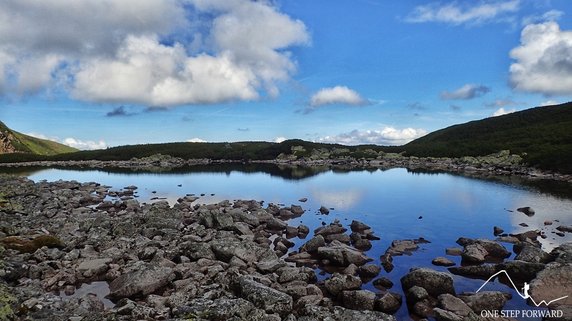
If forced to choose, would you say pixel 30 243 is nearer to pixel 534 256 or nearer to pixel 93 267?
pixel 93 267

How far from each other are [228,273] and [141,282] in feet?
14.6

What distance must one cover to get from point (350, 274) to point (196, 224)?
16.4 m

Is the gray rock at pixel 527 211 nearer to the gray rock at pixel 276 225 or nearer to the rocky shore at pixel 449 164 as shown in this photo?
the gray rock at pixel 276 225

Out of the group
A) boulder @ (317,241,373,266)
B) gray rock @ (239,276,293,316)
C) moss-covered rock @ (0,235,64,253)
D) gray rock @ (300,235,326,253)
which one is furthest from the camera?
gray rock @ (300,235,326,253)

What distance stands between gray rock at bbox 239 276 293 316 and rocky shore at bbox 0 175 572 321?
0.16ft

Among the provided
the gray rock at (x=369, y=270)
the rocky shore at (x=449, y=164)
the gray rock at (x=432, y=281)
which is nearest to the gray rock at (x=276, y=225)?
the gray rock at (x=369, y=270)

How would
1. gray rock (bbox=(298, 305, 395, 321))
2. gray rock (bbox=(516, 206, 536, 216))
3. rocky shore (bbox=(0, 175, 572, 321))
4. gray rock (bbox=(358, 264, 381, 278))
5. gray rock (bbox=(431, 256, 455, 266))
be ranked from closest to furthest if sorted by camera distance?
gray rock (bbox=(298, 305, 395, 321)) → rocky shore (bbox=(0, 175, 572, 321)) → gray rock (bbox=(358, 264, 381, 278)) → gray rock (bbox=(431, 256, 455, 266)) → gray rock (bbox=(516, 206, 536, 216))

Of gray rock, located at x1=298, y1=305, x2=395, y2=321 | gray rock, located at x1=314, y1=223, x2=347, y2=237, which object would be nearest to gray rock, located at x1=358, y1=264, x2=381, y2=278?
gray rock, located at x1=298, y1=305, x2=395, y2=321

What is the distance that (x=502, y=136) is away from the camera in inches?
6654

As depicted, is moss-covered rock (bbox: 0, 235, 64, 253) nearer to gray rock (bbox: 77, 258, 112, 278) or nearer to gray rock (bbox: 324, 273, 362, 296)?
gray rock (bbox: 77, 258, 112, 278)

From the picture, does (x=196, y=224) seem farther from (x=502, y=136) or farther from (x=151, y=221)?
(x=502, y=136)

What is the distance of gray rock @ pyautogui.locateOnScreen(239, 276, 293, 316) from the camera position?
55.2 ft

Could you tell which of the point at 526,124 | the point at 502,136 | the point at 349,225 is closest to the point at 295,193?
the point at 349,225

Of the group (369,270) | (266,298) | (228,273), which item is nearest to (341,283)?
(369,270)
